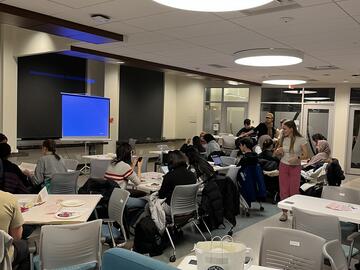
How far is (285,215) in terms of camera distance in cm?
570

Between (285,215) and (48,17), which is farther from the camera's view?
(285,215)

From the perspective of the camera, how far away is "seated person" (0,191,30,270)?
2543 mm

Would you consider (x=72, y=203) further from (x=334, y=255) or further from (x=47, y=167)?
(x=334, y=255)

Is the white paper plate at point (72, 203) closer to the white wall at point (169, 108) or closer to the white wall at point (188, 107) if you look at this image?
the white wall at point (169, 108)

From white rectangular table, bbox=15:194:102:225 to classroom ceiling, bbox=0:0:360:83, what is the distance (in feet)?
6.77

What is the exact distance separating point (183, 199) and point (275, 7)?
2312 mm

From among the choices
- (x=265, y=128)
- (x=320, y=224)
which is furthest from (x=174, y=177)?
(x=265, y=128)

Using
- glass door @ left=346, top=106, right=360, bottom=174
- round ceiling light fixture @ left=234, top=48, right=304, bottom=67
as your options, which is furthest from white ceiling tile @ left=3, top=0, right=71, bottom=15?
glass door @ left=346, top=106, right=360, bottom=174

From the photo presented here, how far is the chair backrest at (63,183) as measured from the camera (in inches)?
186

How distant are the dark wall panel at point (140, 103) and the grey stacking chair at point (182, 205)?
6.39m

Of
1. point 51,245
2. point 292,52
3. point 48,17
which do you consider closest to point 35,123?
point 48,17

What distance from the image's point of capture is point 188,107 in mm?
12453

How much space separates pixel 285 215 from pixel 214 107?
8.00 meters

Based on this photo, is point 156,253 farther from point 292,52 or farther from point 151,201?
point 292,52
